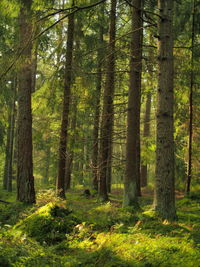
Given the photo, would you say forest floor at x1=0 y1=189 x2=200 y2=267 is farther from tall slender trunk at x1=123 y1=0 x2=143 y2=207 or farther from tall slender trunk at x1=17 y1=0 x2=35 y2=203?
tall slender trunk at x1=17 y1=0 x2=35 y2=203

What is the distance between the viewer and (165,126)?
676 cm

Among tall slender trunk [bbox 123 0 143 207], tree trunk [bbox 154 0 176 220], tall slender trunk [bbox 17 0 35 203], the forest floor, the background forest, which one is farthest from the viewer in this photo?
tall slender trunk [bbox 17 0 35 203]

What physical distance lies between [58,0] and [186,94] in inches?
283

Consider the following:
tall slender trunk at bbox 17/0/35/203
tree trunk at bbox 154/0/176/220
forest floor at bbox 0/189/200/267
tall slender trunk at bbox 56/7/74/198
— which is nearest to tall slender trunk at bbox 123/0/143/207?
tree trunk at bbox 154/0/176/220

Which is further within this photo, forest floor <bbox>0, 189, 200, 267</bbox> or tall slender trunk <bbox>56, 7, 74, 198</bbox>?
tall slender trunk <bbox>56, 7, 74, 198</bbox>

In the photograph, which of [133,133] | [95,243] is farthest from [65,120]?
[95,243]

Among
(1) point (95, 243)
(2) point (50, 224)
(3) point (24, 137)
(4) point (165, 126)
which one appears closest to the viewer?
(1) point (95, 243)

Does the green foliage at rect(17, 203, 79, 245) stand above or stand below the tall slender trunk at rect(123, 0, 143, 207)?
below

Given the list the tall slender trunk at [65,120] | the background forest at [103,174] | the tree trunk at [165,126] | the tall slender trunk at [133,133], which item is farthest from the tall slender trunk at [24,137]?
the tree trunk at [165,126]

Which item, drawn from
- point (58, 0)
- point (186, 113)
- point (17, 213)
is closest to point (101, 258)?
point (17, 213)

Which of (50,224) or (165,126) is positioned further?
(165,126)

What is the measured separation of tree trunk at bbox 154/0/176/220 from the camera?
6.66 metres

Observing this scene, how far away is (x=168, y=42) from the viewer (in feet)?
22.7

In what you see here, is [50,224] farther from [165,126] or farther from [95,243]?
[165,126]
